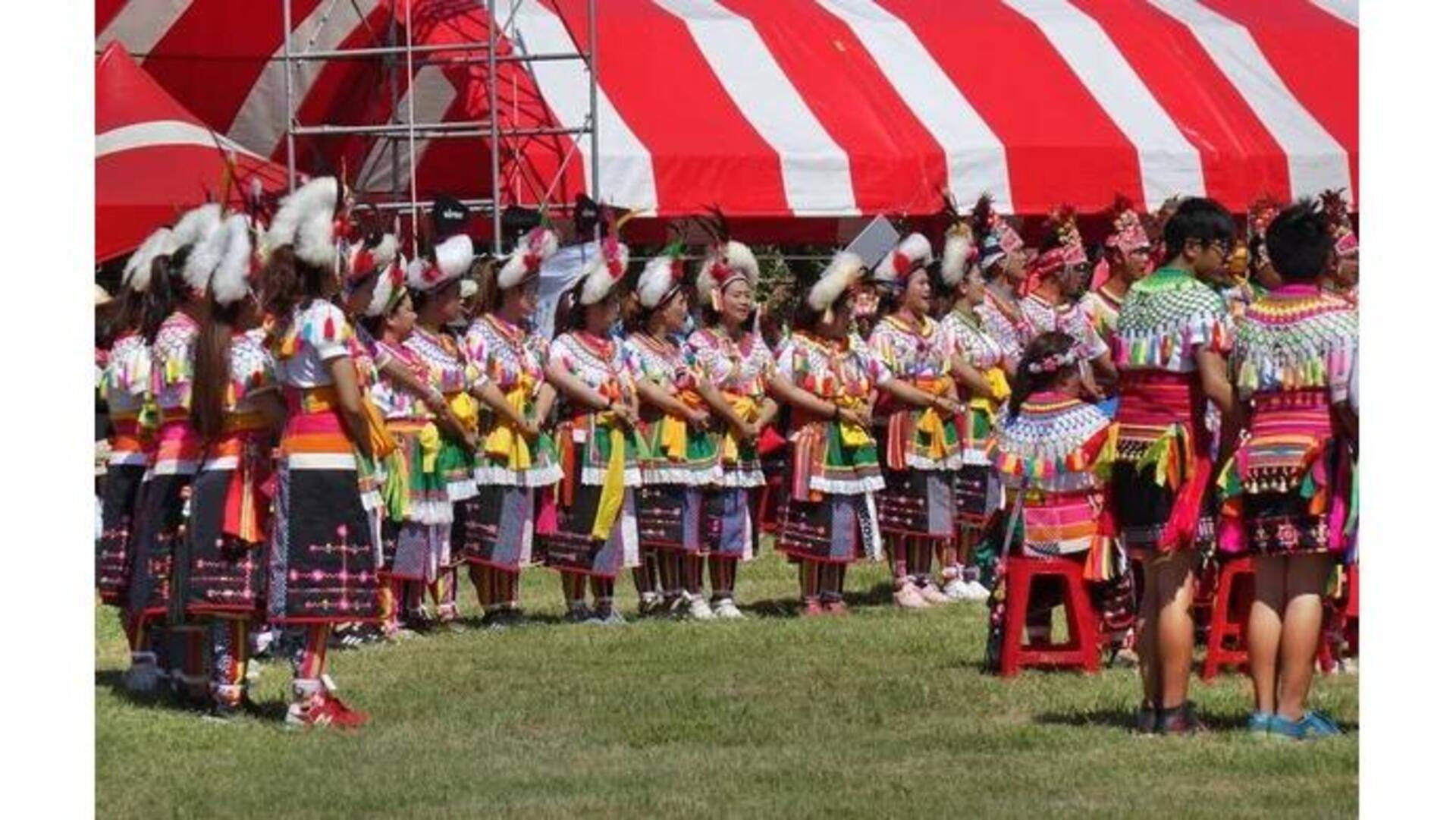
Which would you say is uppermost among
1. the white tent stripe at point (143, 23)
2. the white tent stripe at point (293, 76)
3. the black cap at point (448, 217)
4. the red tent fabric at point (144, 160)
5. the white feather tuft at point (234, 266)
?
the white tent stripe at point (143, 23)

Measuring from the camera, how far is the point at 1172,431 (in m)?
9.80

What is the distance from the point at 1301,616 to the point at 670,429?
5.32 m

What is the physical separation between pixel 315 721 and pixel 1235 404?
316 cm

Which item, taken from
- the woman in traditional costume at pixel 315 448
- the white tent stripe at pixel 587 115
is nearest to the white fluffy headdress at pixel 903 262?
the woman in traditional costume at pixel 315 448

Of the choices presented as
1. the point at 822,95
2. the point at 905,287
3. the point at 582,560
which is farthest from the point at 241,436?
the point at 822,95

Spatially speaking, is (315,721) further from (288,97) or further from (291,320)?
(288,97)

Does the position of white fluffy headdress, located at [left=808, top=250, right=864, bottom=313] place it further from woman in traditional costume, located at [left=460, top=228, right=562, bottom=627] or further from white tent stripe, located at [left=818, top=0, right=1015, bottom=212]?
white tent stripe, located at [left=818, top=0, right=1015, bottom=212]

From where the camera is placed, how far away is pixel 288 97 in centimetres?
2002

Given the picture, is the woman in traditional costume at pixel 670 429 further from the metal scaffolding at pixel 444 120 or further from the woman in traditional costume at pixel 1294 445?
the woman in traditional costume at pixel 1294 445

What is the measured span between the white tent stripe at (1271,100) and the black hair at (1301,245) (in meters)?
13.6

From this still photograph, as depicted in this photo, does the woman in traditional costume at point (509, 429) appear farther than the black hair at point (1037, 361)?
Yes

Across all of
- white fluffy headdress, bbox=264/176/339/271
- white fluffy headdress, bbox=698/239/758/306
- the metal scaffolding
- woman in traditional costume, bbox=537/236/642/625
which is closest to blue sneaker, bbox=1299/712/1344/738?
white fluffy headdress, bbox=264/176/339/271

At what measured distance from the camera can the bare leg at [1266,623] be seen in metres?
9.69

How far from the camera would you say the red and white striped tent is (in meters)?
20.5
